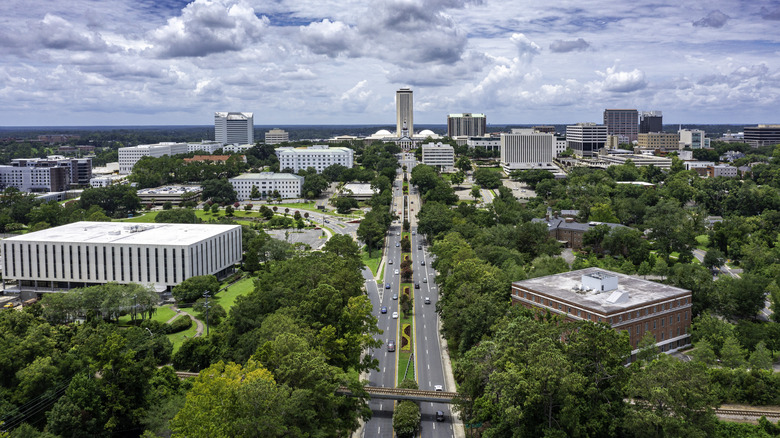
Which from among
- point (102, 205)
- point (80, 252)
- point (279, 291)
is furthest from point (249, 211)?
point (279, 291)

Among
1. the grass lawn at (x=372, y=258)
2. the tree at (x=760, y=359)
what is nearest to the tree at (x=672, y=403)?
the tree at (x=760, y=359)

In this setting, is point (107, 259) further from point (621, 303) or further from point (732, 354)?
point (732, 354)

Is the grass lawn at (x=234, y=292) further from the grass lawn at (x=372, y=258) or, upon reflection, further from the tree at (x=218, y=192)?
the tree at (x=218, y=192)

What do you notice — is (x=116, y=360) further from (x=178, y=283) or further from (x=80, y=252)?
(x=80, y=252)

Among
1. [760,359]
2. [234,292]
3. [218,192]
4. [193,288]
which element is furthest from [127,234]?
[760,359]

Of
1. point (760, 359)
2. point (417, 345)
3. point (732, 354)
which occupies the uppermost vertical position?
point (732, 354)
